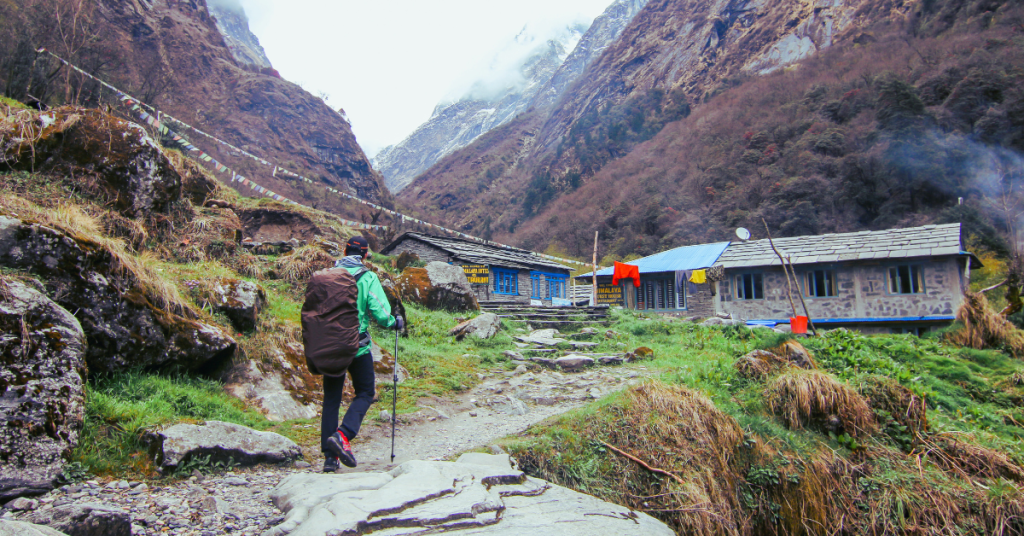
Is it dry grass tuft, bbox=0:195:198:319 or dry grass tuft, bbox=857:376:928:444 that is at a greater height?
dry grass tuft, bbox=0:195:198:319

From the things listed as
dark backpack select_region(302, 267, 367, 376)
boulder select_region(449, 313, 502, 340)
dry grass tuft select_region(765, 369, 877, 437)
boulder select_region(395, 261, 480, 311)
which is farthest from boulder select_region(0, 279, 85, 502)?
boulder select_region(395, 261, 480, 311)

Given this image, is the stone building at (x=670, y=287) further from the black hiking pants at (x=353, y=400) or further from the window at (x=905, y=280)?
the black hiking pants at (x=353, y=400)

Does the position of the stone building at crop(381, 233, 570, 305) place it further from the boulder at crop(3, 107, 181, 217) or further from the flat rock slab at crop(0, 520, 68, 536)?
the flat rock slab at crop(0, 520, 68, 536)

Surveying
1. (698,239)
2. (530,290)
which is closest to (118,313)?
(530,290)

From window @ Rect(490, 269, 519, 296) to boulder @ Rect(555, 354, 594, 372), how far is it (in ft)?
44.5

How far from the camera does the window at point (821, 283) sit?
67.2 ft

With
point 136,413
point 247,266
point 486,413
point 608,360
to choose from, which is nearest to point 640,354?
point 608,360

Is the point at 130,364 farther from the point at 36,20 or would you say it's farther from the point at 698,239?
the point at 698,239

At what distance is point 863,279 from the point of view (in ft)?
64.7

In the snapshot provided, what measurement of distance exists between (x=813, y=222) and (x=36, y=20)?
42691 millimetres

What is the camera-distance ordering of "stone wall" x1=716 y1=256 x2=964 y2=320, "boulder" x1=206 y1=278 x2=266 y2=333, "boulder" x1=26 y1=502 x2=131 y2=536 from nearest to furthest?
"boulder" x1=26 y1=502 x2=131 y2=536 < "boulder" x1=206 y1=278 x2=266 y2=333 < "stone wall" x1=716 y1=256 x2=964 y2=320

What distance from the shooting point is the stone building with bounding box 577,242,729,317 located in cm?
2327

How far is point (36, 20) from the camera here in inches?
562

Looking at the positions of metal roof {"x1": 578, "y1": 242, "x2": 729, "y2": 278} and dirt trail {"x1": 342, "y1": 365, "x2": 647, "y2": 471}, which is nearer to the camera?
dirt trail {"x1": 342, "y1": 365, "x2": 647, "y2": 471}
